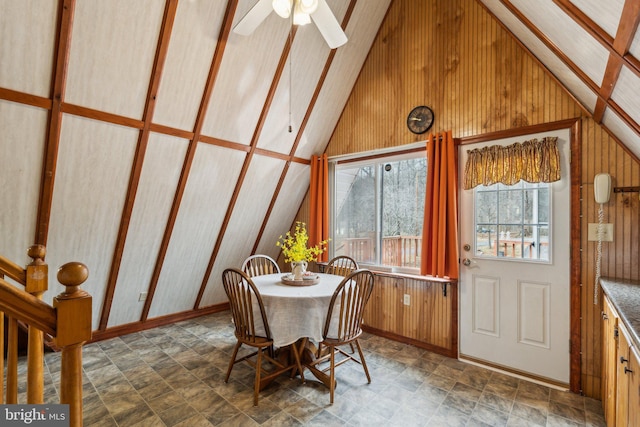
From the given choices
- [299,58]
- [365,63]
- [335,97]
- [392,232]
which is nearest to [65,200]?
[299,58]

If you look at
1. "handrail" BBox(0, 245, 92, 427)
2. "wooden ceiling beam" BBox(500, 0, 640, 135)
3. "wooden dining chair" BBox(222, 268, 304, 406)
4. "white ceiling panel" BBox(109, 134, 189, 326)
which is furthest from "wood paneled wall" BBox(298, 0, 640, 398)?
"handrail" BBox(0, 245, 92, 427)

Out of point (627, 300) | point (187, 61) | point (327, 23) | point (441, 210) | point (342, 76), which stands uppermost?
point (342, 76)

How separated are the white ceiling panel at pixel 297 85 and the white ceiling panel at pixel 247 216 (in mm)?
285

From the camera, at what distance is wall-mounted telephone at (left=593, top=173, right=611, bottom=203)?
2422mm

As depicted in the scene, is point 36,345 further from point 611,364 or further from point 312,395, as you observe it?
point 611,364

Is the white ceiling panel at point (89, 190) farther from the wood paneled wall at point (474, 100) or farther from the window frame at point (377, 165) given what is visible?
the wood paneled wall at point (474, 100)

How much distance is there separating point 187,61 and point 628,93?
3.09 metres

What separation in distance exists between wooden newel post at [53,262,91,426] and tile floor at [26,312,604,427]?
1537 millimetres

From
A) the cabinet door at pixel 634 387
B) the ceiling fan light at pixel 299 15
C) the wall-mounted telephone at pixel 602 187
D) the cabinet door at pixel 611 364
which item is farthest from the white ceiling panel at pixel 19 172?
the wall-mounted telephone at pixel 602 187

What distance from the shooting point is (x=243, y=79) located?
3.17 metres

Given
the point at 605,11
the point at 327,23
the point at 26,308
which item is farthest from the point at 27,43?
the point at 605,11

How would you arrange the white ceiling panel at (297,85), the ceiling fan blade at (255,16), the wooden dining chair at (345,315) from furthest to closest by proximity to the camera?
1. the white ceiling panel at (297,85)
2. the wooden dining chair at (345,315)
3. the ceiling fan blade at (255,16)

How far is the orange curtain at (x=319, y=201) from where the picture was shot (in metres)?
4.43

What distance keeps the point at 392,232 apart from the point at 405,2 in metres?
2.76
